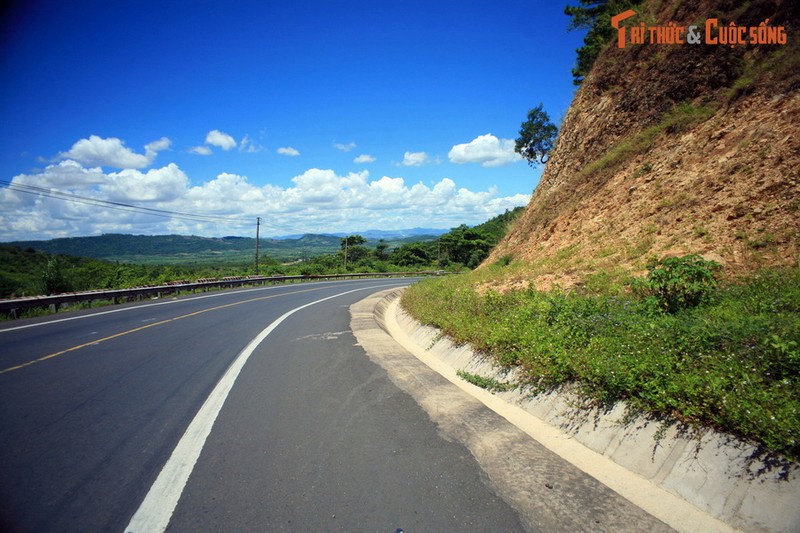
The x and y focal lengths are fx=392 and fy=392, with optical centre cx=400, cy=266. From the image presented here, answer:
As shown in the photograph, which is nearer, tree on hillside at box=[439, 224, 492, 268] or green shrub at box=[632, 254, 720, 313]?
green shrub at box=[632, 254, 720, 313]

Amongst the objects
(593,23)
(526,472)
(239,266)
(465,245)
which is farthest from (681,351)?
(239,266)

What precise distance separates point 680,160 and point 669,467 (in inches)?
456

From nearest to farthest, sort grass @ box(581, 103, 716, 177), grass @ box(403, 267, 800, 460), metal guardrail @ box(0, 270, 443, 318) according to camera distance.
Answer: grass @ box(403, 267, 800, 460) < grass @ box(581, 103, 716, 177) < metal guardrail @ box(0, 270, 443, 318)

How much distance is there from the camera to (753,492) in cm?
288

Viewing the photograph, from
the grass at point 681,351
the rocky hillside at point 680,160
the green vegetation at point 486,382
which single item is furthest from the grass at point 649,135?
the green vegetation at point 486,382

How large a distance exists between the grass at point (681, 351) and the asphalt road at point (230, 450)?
1.91 metres

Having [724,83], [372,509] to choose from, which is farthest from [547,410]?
[724,83]

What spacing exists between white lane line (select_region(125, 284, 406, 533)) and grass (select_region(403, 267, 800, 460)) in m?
4.16

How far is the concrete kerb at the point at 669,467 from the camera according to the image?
2.82 metres

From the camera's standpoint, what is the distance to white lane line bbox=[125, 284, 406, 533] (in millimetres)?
2846

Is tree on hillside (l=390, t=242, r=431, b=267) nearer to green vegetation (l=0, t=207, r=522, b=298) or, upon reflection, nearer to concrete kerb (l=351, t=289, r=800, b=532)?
green vegetation (l=0, t=207, r=522, b=298)

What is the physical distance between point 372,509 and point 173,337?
863cm

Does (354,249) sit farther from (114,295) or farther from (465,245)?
(114,295)

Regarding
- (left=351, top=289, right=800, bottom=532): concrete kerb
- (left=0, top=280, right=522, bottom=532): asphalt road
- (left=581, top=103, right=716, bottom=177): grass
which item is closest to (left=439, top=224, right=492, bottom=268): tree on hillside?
(left=581, top=103, right=716, bottom=177): grass
